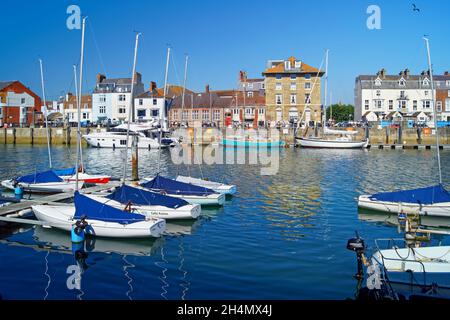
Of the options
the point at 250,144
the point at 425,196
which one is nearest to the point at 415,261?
the point at 425,196

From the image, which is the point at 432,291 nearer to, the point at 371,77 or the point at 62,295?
the point at 62,295

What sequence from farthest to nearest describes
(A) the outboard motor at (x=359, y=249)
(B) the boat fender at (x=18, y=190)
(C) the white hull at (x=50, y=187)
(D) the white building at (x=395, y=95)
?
(D) the white building at (x=395, y=95) < (C) the white hull at (x=50, y=187) < (B) the boat fender at (x=18, y=190) < (A) the outboard motor at (x=359, y=249)

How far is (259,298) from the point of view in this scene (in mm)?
15578

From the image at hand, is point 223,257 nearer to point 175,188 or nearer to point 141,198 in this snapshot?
point 141,198

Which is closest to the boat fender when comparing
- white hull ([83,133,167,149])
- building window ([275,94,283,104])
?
white hull ([83,133,167,149])

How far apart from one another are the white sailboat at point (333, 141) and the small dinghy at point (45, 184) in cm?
5752

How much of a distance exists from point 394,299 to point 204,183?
21.6 meters

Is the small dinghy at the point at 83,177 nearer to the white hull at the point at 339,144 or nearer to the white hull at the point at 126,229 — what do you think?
the white hull at the point at 126,229

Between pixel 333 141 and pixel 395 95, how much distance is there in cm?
3259

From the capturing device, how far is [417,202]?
27.6m

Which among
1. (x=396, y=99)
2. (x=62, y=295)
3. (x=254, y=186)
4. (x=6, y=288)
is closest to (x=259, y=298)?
(x=62, y=295)

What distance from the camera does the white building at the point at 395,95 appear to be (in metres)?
107

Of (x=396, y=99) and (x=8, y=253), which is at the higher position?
(x=396, y=99)

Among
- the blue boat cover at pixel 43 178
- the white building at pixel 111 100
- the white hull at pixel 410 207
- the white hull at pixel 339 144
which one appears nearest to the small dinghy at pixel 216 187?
the white hull at pixel 410 207
